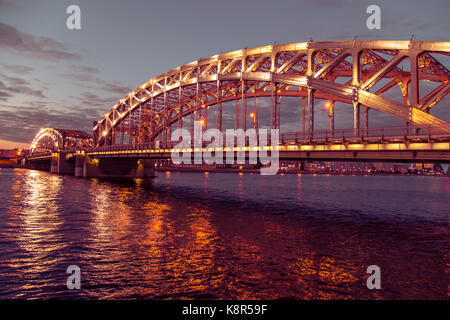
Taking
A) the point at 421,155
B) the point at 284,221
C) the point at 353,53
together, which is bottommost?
the point at 284,221

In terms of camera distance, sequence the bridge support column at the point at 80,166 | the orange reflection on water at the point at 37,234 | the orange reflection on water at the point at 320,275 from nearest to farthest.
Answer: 1. the orange reflection on water at the point at 320,275
2. the orange reflection on water at the point at 37,234
3. the bridge support column at the point at 80,166

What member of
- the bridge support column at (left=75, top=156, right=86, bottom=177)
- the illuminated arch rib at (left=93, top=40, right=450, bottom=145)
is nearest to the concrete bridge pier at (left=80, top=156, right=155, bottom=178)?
the bridge support column at (left=75, top=156, right=86, bottom=177)

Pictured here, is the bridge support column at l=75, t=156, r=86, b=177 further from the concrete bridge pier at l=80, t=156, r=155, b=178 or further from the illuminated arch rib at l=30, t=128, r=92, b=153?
the illuminated arch rib at l=30, t=128, r=92, b=153

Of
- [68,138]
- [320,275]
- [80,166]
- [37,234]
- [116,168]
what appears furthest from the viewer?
[68,138]

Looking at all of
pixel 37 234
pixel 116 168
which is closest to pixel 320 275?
pixel 37 234

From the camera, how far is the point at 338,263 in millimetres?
12328

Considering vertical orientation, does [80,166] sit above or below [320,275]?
above

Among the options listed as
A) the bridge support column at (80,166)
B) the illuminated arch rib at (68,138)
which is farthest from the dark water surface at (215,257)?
the illuminated arch rib at (68,138)

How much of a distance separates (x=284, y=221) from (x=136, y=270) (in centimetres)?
1377

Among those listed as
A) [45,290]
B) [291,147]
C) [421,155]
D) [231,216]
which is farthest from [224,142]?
[45,290]

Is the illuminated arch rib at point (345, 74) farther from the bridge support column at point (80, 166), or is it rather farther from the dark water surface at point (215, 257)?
the bridge support column at point (80, 166)

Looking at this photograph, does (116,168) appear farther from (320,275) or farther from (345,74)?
(320,275)
